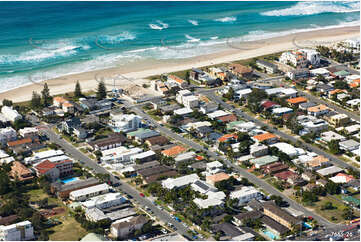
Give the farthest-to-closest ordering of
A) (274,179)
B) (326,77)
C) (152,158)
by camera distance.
Answer: (326,77) < (152,158) < (274,179)

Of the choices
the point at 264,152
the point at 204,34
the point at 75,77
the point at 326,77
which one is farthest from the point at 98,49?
the point at 264,152

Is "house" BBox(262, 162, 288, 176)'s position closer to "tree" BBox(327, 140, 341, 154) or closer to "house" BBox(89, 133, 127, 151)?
"tree" BBox(327, 140, 341, 154)

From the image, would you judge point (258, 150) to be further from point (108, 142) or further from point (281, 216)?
point (108, 142)

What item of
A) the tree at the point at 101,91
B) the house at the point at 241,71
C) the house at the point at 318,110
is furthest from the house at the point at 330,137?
the tree at the point at 101,91

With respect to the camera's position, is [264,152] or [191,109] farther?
[191,109]

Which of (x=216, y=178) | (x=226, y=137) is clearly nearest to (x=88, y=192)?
(x=216, y=178)

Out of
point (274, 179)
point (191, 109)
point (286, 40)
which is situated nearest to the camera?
point (274, 179)

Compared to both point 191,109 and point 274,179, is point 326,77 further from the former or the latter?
point 274,179
